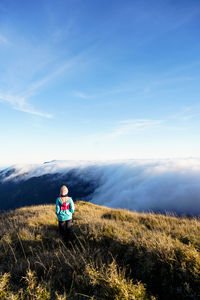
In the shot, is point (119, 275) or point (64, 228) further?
point (64, 228)

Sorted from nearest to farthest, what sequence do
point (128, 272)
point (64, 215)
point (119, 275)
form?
point (119, 275)
point (128, 272)
point (64, 215)

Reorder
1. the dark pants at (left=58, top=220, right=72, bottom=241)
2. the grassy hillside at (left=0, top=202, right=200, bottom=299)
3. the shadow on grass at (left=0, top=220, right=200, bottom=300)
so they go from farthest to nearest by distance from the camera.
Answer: the dark pants at (left=58, top=220, right=72, bottom=241) < the shadow on grass at (left=0, top=220, right=200, bottom=300) < the grassy hillside at (left=0, top=202, right=200, bottom=299)

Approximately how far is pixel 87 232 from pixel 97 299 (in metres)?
3.38

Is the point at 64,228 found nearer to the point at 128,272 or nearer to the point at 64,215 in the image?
the point at 64,215

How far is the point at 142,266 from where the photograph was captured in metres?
3.63

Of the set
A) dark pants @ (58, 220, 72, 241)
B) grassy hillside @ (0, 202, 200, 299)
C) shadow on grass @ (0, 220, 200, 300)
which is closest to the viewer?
grassy hillside @ (0, 202, 200, 299)

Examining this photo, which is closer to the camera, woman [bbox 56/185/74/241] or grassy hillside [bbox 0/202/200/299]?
grassy hillside [bbox 0/202/200/299]

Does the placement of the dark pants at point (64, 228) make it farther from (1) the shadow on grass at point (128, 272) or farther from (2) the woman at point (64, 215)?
(1) the shadow on grass at point (128, 272)

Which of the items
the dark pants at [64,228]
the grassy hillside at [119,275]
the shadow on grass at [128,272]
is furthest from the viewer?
the dark pants at [64,228]

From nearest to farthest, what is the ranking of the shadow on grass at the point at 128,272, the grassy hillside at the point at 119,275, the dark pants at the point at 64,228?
the grassy hillside at the point at 119,275, the shadow on grass at the point at 128,272, the dark pants at the point at 64,228

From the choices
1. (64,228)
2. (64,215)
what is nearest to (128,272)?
(64,215)

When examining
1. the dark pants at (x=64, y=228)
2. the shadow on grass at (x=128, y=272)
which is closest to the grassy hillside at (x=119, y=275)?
the shadow on grass at (x=128, y=272)

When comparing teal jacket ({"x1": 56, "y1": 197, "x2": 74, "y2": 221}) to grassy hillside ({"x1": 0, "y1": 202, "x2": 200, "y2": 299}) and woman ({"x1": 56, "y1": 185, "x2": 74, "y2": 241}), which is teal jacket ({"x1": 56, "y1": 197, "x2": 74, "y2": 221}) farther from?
grassy hillside ({"x1": 0, "y1": 202, "x2": 200, "y2": 299})

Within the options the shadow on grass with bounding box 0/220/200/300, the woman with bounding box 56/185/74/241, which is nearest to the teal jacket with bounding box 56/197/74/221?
the woman with bounding box 56/185/74/241
